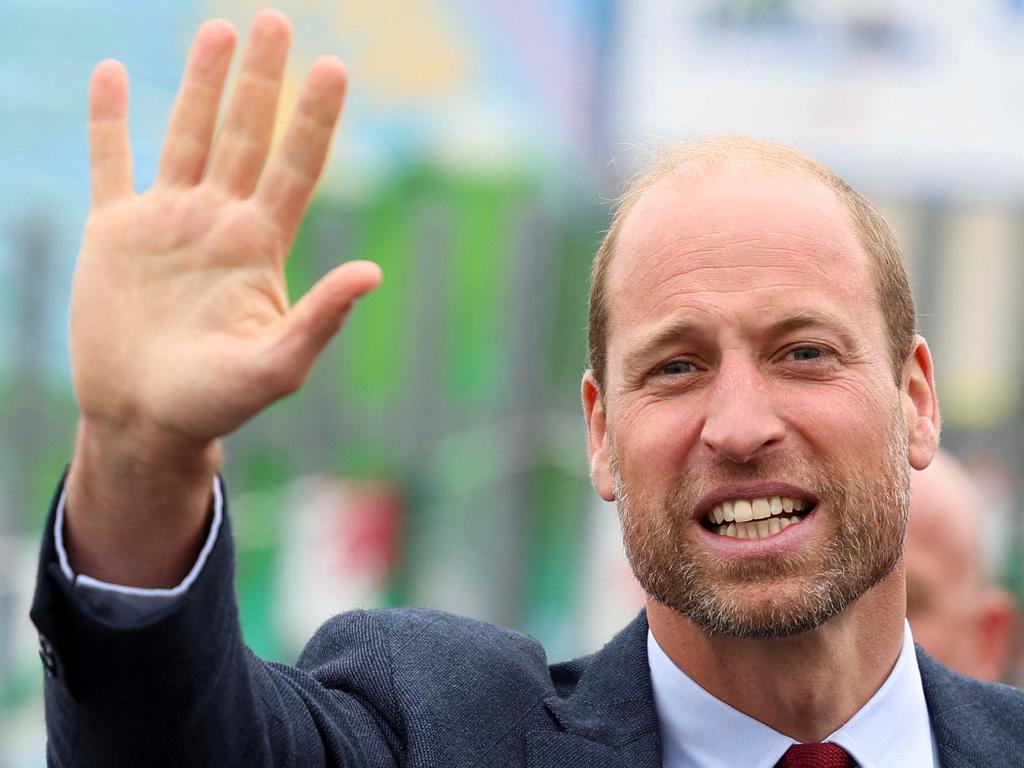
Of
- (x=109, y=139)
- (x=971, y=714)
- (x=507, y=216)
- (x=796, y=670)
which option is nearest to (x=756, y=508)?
(x=796, y=670)

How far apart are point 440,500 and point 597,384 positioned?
8201 mm

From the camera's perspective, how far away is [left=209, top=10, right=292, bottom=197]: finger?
8.30ft

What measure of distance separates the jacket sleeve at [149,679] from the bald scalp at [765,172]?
1.21m

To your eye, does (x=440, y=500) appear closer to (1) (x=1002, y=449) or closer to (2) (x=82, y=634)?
(1) (x=1002, y=449)

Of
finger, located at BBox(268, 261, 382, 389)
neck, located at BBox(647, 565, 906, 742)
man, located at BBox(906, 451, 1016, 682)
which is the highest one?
finger, located at BBox(268, 261, 382, 389)

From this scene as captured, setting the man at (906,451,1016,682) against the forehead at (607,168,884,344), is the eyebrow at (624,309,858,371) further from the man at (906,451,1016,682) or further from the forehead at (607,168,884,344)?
the man at (906,451,1016,682)

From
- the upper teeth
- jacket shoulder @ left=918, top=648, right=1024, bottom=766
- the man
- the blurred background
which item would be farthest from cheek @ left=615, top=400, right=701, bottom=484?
the blurred background

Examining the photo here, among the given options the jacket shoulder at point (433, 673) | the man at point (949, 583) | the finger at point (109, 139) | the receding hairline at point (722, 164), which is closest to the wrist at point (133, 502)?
the finger at point (109, 139)

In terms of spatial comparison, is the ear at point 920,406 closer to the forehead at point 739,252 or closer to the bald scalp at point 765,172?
the bald scalp at point 765,172

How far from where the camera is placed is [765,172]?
338cm

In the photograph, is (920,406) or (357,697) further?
(920,406)

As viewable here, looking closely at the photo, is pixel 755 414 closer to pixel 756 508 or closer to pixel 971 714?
pixel 756 508

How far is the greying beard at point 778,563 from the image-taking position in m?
2.97

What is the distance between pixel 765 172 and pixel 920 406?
55 centimetres
